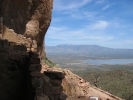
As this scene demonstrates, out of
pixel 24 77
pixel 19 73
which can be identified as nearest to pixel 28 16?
pixel 19 73

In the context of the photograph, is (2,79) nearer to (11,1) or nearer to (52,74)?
(52,74)

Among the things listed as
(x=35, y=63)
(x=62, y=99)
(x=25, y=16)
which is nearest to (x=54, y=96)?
(x=62, y=99)

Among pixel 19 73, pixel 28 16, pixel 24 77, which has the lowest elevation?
pixel 24 77

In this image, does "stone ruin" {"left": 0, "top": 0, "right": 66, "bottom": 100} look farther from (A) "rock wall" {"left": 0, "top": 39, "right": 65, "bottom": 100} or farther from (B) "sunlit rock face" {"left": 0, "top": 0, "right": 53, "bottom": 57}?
(B) "sunlit rock face" {"left": 0, "top": 0, "right": 53, "bottom": 57}

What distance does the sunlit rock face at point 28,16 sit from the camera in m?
20.6

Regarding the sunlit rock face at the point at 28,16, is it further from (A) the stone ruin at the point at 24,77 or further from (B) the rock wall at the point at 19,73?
(B) the rock wall at the point at 19,73

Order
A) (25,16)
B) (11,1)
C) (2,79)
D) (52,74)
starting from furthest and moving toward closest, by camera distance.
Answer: (25,16) → (11,1) → (2,79) → (52,74)

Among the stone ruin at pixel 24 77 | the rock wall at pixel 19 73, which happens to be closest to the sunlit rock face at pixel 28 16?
the stone ruin at pixel 24 77

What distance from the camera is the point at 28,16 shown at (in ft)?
77.2

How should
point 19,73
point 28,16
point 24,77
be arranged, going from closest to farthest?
point 24,77, point 19,73, point 28,16

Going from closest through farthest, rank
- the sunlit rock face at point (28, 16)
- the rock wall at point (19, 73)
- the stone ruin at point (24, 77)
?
the stone ruin at point (24, 77) < the rock wall at point (19, 73) < the sunlit rock face at point (28, 16)

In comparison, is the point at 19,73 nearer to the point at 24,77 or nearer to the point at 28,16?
the point at 24,77

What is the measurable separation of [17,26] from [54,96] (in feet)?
47.9

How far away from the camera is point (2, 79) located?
384 inches
